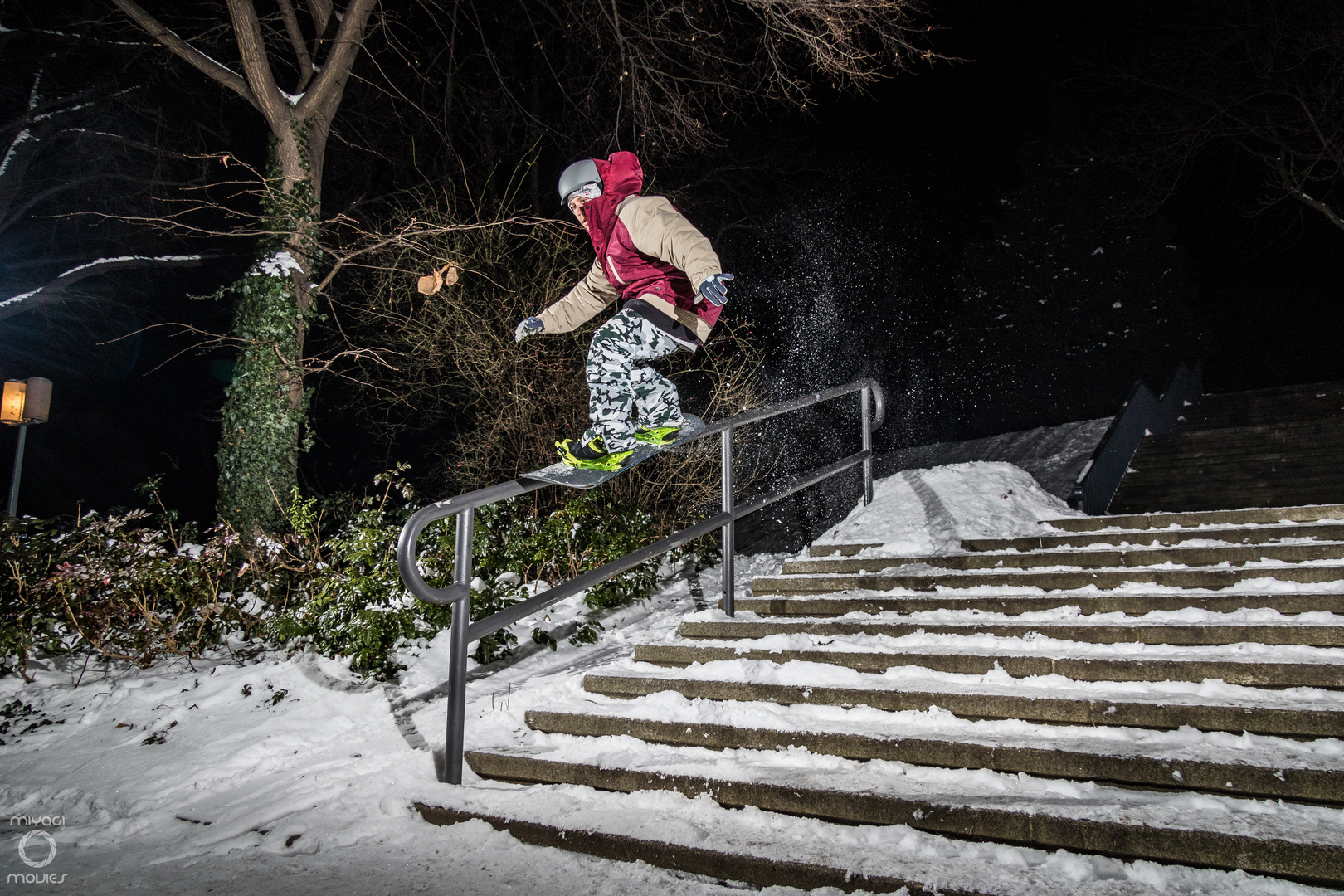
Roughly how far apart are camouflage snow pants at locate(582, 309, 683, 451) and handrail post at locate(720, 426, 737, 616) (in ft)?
2.02

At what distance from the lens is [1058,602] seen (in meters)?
3.46

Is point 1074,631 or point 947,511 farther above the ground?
point 947,511

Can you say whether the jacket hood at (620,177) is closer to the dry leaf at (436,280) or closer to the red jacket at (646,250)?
A: the red jacket at (646,250)

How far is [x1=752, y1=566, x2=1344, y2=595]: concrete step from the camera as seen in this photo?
344cm

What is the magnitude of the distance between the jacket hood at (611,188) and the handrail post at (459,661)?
148cm

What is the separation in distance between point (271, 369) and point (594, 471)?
512 cm

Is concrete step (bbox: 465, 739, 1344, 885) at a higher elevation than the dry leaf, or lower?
lower

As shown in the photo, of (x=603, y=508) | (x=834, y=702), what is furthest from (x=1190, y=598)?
(x=603, y=508)

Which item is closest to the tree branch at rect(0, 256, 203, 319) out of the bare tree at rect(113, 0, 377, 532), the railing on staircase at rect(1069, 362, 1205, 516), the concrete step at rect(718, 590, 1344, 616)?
the bare tree at rect(113, 0, 377, 532)

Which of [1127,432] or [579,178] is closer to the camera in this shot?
[579,178]

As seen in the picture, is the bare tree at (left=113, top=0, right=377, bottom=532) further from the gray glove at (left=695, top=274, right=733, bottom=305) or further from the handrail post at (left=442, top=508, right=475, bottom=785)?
the gray glove at (left=695, top=274, right=733, bottom=305)

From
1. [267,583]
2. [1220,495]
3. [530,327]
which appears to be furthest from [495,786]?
[1220,495]

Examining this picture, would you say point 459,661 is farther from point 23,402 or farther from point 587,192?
point 23,402

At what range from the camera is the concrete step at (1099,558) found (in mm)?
3660
